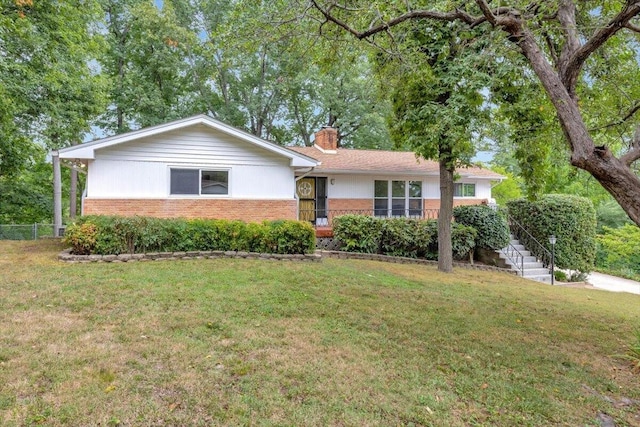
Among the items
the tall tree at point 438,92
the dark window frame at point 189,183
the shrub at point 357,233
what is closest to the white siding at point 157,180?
the dark window frame at point 189,183

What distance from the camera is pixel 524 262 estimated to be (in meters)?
14.0

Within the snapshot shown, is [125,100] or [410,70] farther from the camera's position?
[125,100]

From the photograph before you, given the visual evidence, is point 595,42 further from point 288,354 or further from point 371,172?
point 371,172

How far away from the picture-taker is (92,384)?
313cm

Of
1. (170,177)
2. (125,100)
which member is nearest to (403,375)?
(170,177)

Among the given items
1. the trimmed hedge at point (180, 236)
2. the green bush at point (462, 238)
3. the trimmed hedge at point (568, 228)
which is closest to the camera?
the trimmed hedge at point (180, 236)

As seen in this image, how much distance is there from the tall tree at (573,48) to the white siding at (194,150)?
5.96 metres

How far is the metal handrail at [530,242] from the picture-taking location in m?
14.1

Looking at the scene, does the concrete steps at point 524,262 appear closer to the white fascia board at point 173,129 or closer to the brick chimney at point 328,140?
the white fascia board at point 173,129

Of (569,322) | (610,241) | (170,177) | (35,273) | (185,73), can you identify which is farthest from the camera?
(185,73)

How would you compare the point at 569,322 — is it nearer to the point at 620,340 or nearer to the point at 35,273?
the point at 620,340

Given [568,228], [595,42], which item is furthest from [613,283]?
[595,42]

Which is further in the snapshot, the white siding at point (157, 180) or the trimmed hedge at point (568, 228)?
the trimmed hedge at point (568, 228)

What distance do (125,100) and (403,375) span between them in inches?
909
